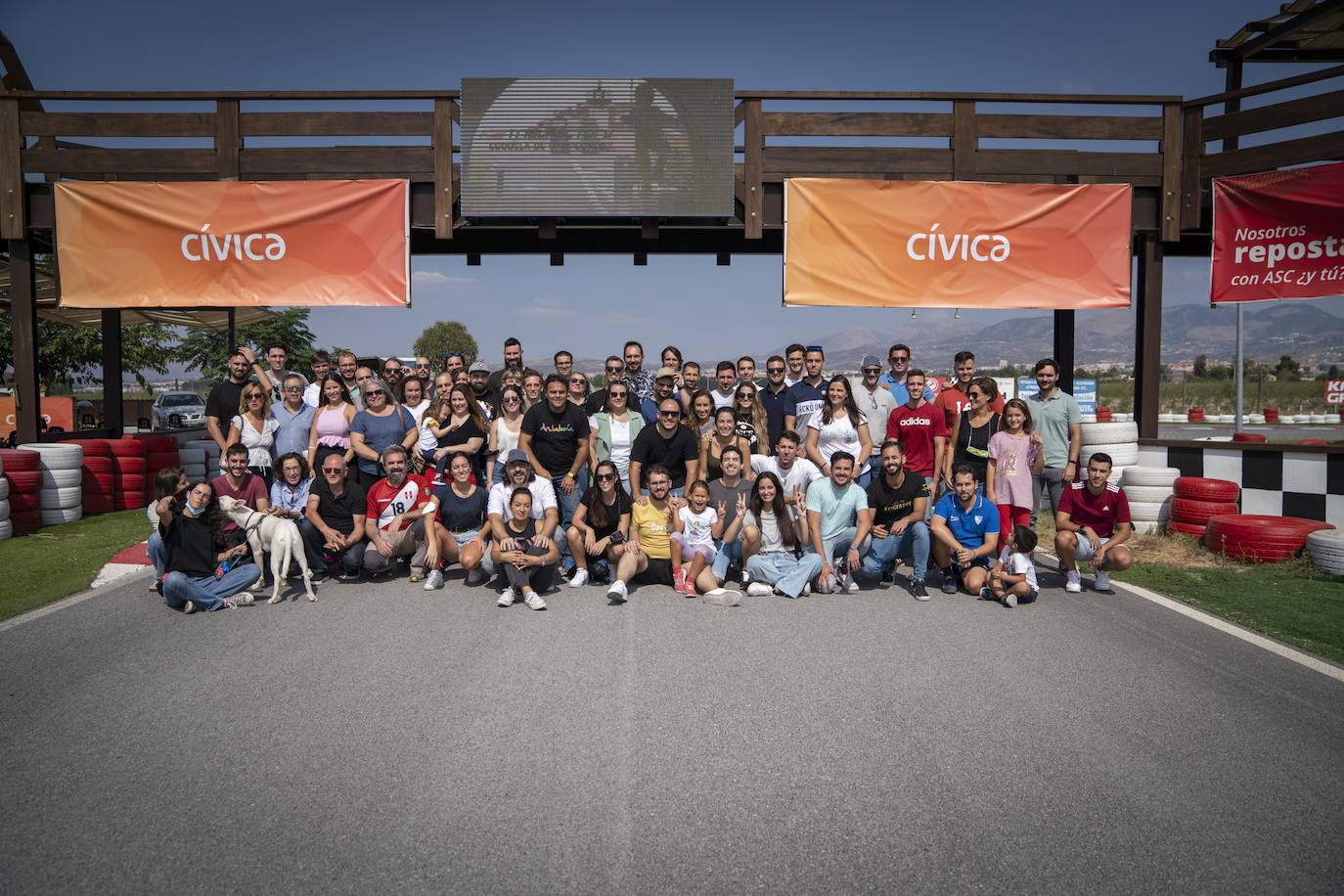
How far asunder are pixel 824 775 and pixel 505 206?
924 centimetres

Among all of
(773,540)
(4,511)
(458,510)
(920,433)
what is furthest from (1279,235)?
(4,511)

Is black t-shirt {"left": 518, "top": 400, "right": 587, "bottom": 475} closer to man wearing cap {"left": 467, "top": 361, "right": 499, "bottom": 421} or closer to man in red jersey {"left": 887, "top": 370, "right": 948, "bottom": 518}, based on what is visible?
man wearing cap {"left": 467, "top": 361, "right": 499, "bottom": 421}

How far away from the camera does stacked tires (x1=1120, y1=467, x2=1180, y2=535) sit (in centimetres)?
983

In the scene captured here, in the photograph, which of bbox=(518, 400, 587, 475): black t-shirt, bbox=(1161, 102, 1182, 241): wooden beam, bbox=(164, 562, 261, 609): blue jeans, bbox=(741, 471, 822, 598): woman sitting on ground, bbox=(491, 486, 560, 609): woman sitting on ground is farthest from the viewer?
bbox=(1161, 102, 1182, 241): wooden beam

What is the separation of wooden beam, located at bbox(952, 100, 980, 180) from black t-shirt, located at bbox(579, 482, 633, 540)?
22.7 ft

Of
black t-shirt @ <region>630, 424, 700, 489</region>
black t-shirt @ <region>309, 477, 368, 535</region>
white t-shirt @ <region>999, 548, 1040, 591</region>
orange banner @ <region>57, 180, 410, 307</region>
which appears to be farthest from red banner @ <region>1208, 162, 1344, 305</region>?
black t-shirt @ <region>309, 477, 368, 535</region>

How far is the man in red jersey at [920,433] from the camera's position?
27.5 ft

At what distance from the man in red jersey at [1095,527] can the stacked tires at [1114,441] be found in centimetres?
235

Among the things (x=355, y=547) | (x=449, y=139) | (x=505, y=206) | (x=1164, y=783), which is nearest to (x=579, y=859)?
(x=1164, y=783)

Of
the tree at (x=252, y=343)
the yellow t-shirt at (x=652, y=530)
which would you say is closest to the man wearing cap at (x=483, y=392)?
the yellow t-shirt at (x=652, y=530)

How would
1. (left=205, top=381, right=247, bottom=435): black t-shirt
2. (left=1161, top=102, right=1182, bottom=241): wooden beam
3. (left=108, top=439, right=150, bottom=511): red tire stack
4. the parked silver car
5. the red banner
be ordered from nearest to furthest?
(left=205, top=381, right=247, bottom=435): black t-shirt, the red banner, (left=1161, top=102, right=1182, bottom=241): wooden beam, (left=108, top=439, right=150, bottom=511): red tire stack, the parked silver car

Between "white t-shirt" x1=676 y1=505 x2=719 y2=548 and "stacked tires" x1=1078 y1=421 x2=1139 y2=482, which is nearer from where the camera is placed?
"white t-shirt" x1=676 y1=505 x2=719 y2=548

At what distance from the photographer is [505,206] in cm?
1121

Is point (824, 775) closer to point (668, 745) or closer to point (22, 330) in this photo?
point (668, 745)
